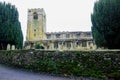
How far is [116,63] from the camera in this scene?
18.3m

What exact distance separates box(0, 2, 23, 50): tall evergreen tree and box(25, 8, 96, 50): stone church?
16.1 meters

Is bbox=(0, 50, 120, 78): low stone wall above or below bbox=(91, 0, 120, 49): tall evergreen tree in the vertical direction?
below

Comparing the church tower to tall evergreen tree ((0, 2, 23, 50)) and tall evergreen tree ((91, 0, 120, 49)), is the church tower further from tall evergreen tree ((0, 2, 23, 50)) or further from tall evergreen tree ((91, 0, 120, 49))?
tall evergreen tree ((91, 0, 120, 49))

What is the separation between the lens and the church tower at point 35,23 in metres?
67.7

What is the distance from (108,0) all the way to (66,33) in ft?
123

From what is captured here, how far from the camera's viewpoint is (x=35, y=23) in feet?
226

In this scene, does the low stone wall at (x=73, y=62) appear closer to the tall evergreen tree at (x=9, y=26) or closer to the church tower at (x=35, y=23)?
the tall evergreen tree at (x=9, y=26)

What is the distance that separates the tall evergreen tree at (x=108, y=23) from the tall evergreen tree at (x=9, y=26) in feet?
45.9

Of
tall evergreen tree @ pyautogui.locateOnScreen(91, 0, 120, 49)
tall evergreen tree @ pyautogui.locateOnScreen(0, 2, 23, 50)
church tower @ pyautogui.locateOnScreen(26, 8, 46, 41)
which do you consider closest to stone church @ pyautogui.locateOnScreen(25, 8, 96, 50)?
church tower @ pyautogui.locateOnScreen(26, 8, 46, 41)

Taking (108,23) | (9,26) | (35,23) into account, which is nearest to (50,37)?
(35,23)

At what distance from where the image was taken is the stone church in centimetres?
5072

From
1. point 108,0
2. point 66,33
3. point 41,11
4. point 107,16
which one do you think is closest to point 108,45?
point 107,16

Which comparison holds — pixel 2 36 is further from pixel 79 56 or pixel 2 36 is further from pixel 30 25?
pixel 30 25

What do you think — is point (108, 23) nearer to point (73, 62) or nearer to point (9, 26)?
point (73, 62)
